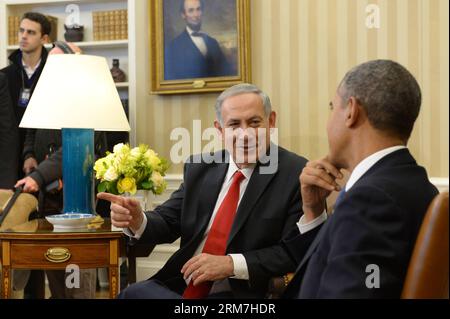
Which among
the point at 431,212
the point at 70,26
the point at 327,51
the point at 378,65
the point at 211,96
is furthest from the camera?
the point at 70,26

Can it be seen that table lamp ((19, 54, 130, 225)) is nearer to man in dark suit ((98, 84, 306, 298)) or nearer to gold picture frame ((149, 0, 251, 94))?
man in dark suit ((98, 84, 306, 298))

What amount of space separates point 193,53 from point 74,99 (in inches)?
56.0

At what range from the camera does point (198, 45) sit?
181 inches

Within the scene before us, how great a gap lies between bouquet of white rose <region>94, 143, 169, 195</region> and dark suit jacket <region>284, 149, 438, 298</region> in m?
1.73

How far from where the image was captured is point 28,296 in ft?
14.6

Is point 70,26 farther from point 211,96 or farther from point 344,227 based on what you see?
point 344,227

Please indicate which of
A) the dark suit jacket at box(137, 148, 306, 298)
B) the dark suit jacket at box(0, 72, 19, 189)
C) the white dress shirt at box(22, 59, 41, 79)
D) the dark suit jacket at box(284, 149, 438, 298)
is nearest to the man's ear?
the dark suit jacket at box(284, 149, 438, 298)

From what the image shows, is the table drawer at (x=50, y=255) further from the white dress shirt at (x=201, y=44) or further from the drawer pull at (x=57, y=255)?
the white dress shirt at (x=201, y=44)

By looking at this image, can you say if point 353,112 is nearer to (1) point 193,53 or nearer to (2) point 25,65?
(1) point 193,53

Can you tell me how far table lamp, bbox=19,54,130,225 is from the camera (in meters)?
3.36

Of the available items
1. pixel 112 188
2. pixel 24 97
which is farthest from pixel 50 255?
pixel 24 97

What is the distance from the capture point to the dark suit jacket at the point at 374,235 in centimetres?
142
